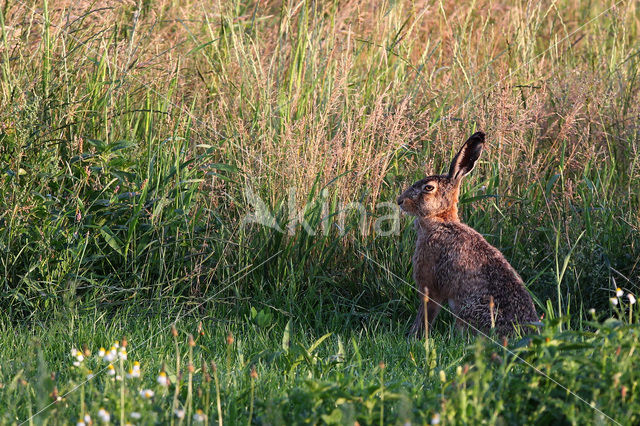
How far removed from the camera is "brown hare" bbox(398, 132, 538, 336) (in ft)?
14.6

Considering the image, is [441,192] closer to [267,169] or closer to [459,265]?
[459,265]

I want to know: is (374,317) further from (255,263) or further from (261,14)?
(261,14)

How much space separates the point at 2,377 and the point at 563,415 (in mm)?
2378

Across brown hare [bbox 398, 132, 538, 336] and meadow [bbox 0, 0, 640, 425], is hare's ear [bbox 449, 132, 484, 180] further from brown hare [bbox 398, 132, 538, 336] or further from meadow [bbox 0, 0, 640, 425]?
meadow [bbox 0, 0, 640, 425]

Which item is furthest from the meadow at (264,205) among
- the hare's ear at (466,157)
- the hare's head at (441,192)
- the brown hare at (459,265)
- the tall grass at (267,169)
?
the hare's ear at (466,157)

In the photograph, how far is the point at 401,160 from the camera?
6074 millimetres

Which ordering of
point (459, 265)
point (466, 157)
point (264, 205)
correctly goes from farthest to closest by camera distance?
point (264, 205), point (466, 157), point (459, 265)

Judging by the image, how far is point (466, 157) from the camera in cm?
505

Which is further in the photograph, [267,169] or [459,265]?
[267,169]

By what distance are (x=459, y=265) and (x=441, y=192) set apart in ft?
1.77

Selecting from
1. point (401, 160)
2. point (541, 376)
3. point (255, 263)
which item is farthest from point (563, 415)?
point (401, 160)

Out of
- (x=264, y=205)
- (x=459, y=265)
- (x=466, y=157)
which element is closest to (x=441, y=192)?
(x=466, y=157)

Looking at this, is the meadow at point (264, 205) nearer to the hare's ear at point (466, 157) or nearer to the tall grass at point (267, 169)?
the tall grass at point (267, 169)

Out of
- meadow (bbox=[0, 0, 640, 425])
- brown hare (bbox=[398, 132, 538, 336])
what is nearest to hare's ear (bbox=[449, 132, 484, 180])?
brown hare (bbox=[398, 132, 538, 336])
